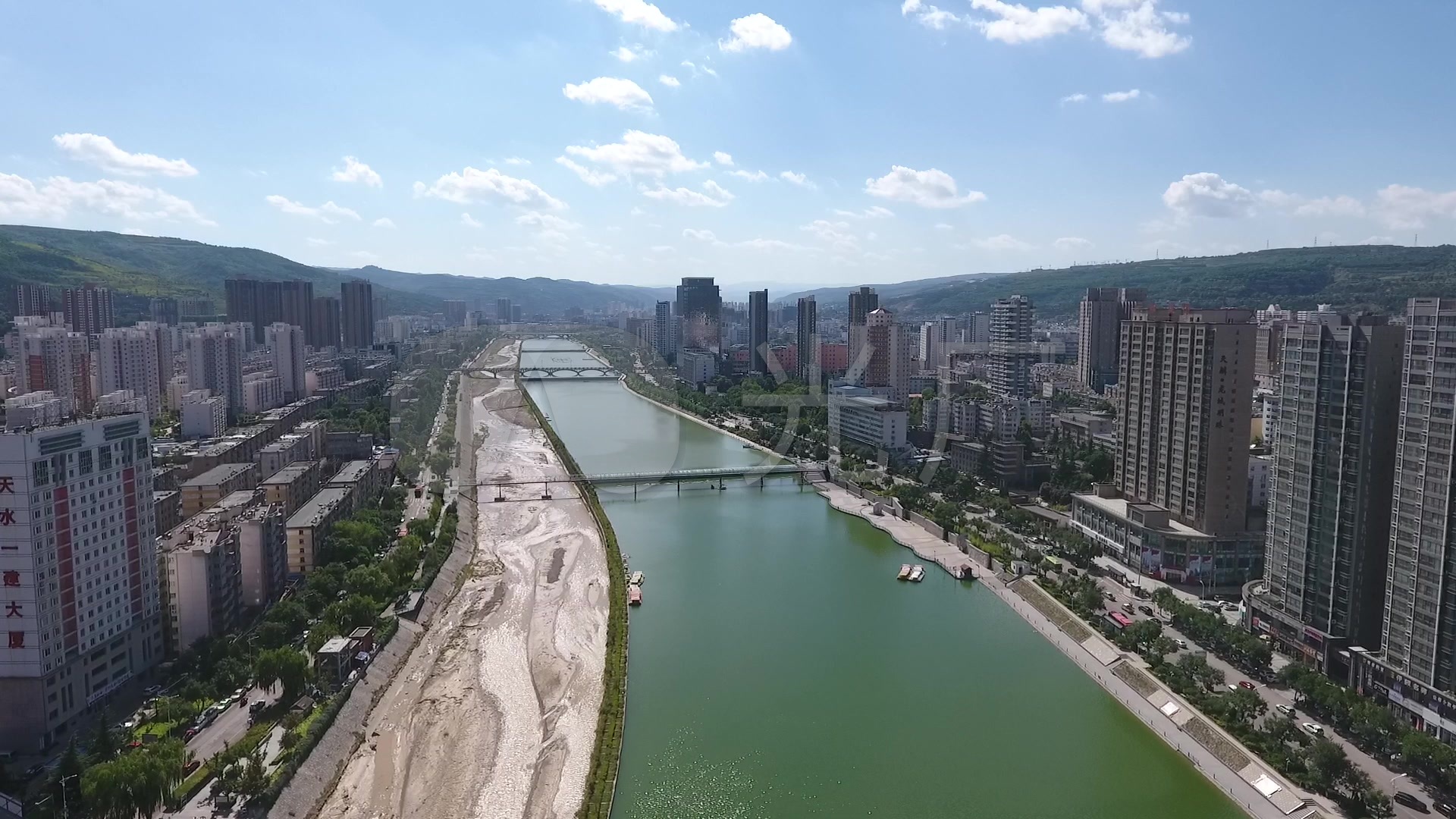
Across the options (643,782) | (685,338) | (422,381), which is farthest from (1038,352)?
(643,782)

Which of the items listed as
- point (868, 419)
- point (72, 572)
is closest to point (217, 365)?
point (868, 419)

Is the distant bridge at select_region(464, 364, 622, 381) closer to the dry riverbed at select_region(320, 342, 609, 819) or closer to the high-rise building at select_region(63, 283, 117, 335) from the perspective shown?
the high-rise building at select_region(63, 283, 117, 335)

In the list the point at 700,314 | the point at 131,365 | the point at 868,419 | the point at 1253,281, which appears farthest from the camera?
the point at 1253,281

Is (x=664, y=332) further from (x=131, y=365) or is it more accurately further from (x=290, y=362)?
(x=131, y=365)

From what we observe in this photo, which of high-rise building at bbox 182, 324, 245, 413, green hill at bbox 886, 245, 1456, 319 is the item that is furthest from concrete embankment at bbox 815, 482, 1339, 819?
high-rise building at bbox 182, 324, 245, 413

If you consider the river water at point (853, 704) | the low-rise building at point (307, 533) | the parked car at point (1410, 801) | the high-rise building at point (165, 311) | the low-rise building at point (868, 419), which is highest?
the high-rise building at point (165, 311)

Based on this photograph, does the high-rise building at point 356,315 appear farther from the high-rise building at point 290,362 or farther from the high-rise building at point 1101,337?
the high-rise building at point 1101,337

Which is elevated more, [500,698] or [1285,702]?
[1285,702]

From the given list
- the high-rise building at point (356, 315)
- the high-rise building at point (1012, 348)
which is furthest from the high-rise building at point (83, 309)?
the high-rise building at point (1012, 348)
